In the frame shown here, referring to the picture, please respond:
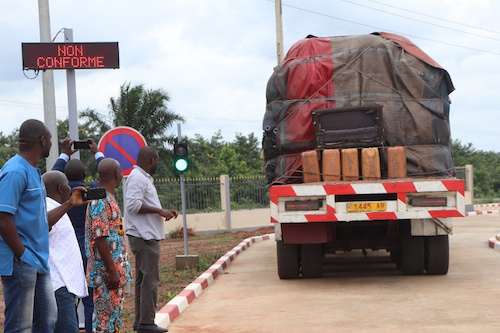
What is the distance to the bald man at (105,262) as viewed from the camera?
18.9 ft

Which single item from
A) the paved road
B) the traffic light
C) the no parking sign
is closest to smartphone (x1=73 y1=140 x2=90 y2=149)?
the paved road

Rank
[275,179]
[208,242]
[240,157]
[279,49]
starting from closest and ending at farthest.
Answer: [275,179] < [208,242] < [279,49] < [240,157]

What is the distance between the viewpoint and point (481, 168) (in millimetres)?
55875

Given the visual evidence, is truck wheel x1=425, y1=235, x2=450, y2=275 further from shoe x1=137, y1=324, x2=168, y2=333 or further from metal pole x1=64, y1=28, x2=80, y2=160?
metal pole x1=64, y1=28, x2=80, y2=160

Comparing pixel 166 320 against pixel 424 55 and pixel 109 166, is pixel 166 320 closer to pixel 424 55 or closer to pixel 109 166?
pixel 109 166

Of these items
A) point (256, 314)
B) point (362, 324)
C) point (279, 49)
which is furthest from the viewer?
point (279, 49)

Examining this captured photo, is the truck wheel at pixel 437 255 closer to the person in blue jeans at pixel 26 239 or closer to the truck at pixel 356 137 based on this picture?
the truck at pixel 356 137

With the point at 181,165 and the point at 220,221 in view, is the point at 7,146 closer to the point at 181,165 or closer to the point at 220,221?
the point at 220,221

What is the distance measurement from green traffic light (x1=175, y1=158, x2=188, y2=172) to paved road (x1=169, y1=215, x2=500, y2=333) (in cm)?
193

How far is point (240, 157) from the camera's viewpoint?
4697 cm

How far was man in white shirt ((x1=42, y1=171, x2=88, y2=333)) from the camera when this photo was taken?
4.93 meters

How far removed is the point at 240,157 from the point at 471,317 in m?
39.8

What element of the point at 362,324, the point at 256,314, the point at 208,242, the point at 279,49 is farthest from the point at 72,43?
the point at 279,49

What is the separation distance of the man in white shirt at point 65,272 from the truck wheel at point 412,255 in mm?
6018
